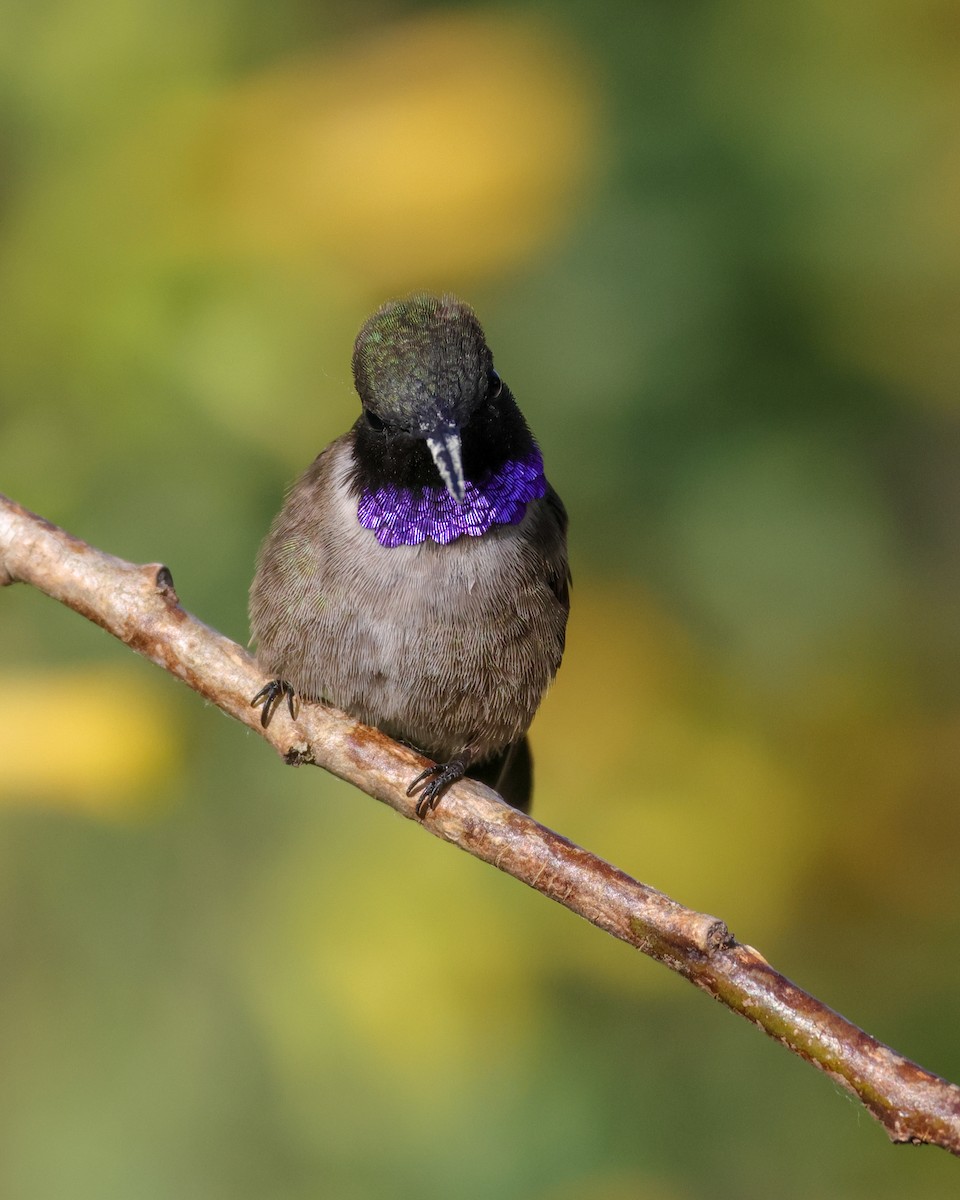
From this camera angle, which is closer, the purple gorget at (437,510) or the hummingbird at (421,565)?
the hummingbird at (421,565)

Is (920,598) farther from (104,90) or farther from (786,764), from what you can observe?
(104,90)

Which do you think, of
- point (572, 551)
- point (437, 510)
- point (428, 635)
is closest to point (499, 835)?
point (428, 635)

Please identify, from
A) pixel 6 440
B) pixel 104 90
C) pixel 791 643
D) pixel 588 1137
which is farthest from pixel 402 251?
pixel 588 1137

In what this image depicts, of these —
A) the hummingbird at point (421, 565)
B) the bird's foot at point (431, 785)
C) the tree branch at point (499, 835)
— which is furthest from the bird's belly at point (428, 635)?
the bird's foot at point (431, 785)

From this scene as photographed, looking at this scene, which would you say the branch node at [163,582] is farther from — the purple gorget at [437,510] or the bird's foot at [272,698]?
the purple gorget at [437,510]

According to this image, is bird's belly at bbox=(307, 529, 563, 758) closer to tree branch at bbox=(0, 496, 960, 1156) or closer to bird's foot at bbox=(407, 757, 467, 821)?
tree branch at bbox=(0, 496, 960, 1156)

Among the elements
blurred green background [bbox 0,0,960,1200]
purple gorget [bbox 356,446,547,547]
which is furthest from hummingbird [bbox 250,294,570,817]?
blurred green background [bbox 0,0,960,1200]
